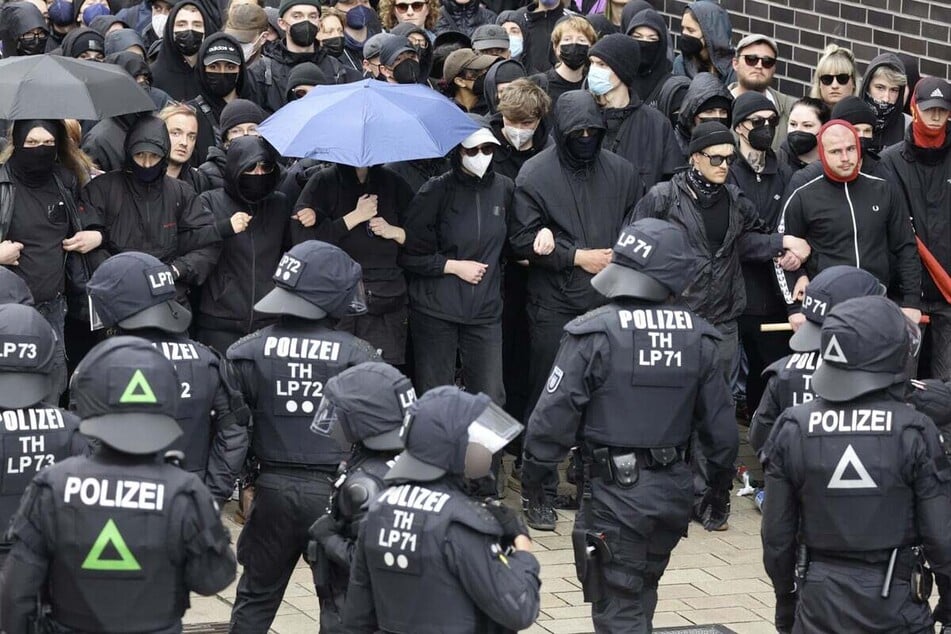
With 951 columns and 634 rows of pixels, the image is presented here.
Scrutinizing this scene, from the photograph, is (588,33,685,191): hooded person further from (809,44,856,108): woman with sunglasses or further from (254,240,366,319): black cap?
(254,240,366,319): black cap

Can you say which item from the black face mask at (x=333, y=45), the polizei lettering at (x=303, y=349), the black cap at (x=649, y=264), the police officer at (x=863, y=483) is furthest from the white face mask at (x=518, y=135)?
the police officer at (x=863, y=483)

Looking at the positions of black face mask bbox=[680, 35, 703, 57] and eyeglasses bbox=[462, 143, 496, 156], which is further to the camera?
black face mask bbox=[680, 35, 703, 57]

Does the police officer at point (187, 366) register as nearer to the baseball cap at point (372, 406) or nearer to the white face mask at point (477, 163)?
the baseball cap at point (372, 406)

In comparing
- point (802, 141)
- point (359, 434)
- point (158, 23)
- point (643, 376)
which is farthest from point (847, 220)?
point (158, 23)

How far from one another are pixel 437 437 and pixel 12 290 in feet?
9.66

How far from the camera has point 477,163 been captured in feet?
31.5

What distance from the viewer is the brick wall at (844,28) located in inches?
491

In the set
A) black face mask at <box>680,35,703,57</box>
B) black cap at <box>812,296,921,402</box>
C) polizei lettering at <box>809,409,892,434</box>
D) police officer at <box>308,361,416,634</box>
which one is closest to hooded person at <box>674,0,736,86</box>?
black face mask at <box>680,35,703,57</box>

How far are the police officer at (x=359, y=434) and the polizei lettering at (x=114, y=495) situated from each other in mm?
868

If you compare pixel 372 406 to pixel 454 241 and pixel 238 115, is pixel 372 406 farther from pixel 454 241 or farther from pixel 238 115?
pixel 238 115

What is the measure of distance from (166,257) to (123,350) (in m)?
3.62

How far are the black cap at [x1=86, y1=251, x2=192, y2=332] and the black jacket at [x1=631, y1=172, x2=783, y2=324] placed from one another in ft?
10.7

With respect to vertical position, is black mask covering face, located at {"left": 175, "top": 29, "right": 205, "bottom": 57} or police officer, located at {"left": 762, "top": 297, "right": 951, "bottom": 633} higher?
black mask covering face, located at {"left": 175, "top": 29, "right": 205, "bottom": 57}

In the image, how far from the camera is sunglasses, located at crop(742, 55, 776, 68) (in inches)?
445
